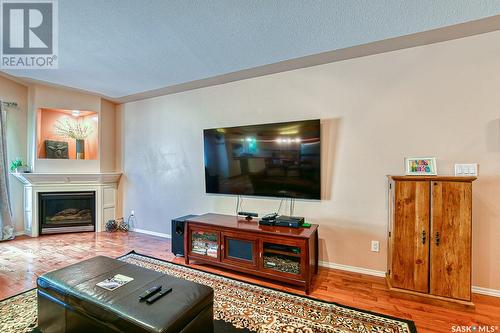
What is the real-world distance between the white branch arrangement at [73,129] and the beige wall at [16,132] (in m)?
0.52

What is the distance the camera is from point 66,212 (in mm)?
4562

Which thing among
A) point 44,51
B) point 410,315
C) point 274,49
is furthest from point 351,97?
point 44,51

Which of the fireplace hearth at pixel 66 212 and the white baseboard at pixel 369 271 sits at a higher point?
the fireplace hearth at pixel 66 212

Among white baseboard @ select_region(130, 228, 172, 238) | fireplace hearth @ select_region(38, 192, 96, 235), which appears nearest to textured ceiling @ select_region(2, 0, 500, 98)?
fireplace hearth @ select_region(38, 192, 96, 235)

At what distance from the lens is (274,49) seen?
2682mm

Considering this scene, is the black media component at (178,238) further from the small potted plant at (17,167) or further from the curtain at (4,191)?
the small potted plant at (17,167)

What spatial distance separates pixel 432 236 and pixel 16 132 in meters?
6.23

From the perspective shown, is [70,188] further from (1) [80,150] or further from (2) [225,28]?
(2) [225,28]

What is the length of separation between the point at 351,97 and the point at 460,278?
2.05 metres

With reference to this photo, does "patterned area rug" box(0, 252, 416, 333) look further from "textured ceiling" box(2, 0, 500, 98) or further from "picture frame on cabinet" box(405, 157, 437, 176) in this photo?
"textured ceiling" box(2, 0, 500, 98)

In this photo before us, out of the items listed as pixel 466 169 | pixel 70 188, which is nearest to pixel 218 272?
pixel 466 169

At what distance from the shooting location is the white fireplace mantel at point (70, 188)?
4.19 metres

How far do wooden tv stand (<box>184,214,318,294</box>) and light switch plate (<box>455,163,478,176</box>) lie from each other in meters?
1.54
